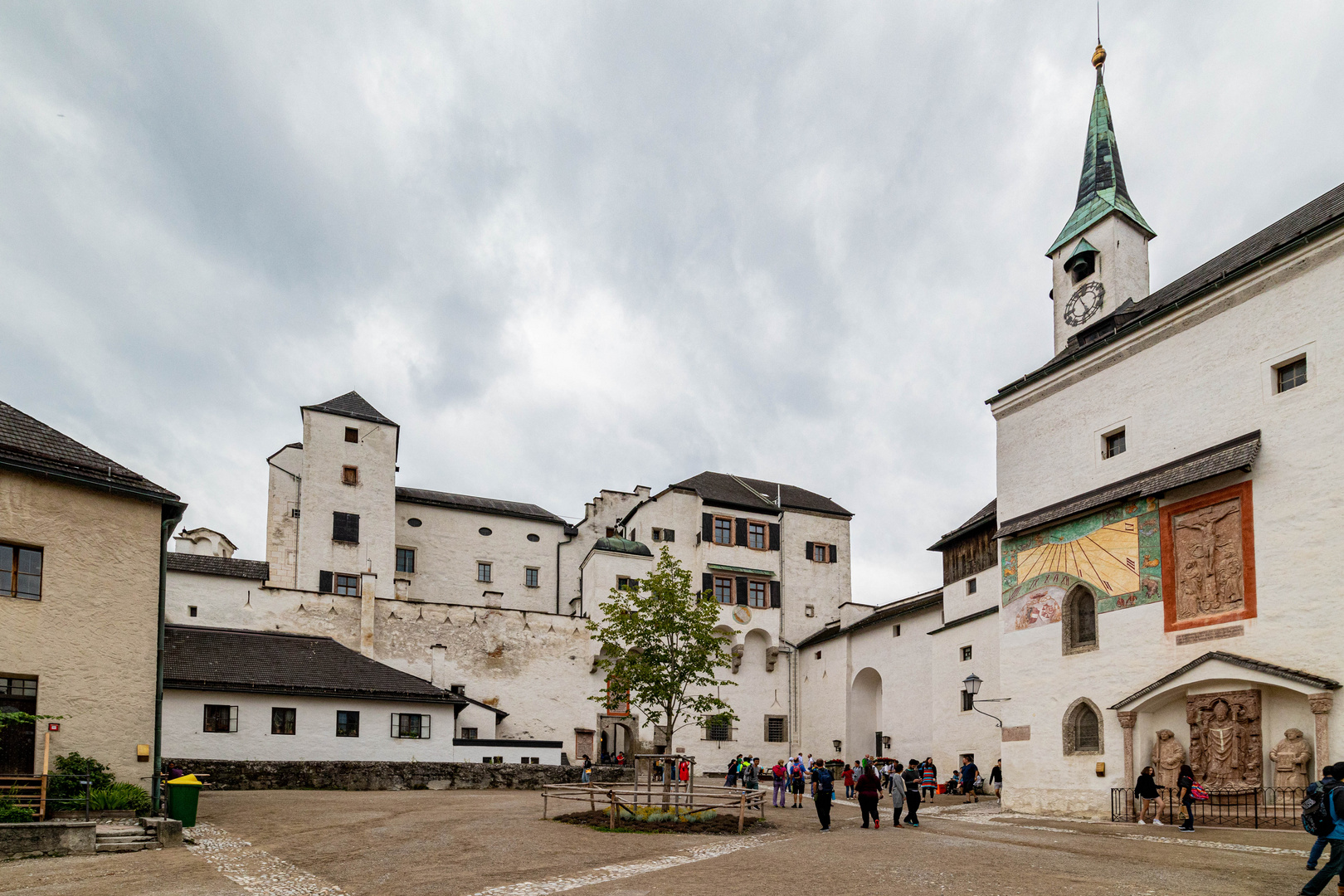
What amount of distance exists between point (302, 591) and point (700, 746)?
18983 millimetres

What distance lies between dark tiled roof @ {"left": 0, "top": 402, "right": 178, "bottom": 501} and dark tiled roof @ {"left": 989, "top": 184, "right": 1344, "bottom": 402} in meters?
21.1

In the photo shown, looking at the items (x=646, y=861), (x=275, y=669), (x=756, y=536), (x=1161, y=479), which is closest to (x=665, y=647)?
(x=646, y=861)

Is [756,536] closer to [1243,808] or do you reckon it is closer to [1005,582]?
[1005,582]

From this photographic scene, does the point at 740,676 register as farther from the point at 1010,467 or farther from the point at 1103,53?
the point at 1103,53

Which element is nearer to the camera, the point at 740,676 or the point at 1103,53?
the point at 1103,53

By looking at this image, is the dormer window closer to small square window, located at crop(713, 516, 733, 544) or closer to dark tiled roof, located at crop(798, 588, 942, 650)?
dark tiled roof, located at crop(798, 588, 942, 650)

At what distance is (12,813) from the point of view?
14398mm

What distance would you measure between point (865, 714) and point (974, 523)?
13106 millimetres

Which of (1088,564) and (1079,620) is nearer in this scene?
(1088,564)

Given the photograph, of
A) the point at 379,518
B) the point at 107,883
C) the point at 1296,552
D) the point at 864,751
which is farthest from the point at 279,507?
the point at 1296,552

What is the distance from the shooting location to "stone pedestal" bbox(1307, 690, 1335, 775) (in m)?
17.6

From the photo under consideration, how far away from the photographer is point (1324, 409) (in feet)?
62.0

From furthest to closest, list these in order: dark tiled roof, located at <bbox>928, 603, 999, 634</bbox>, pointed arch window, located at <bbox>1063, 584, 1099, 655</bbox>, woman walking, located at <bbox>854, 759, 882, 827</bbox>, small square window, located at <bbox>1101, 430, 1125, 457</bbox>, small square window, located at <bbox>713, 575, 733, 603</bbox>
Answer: small square window, located at <bbox>713, 575, 733, 603</bbox>, dark tiled roof, located at <bbox>928, 603, 999, 634</bbox>, small square window, located at <bbox>1101, 430, 1125, 457</bbox>, pointed arch window, located at <bbox>1063, 584, 1099, 655</bbox>, woman walking, located at <bbox>854, 759, 882, 827</bbox>

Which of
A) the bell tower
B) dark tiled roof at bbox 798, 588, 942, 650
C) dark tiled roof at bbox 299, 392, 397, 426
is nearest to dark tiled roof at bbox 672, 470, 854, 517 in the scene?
dark tiled roof at bbox 798, 588, 942, 650
